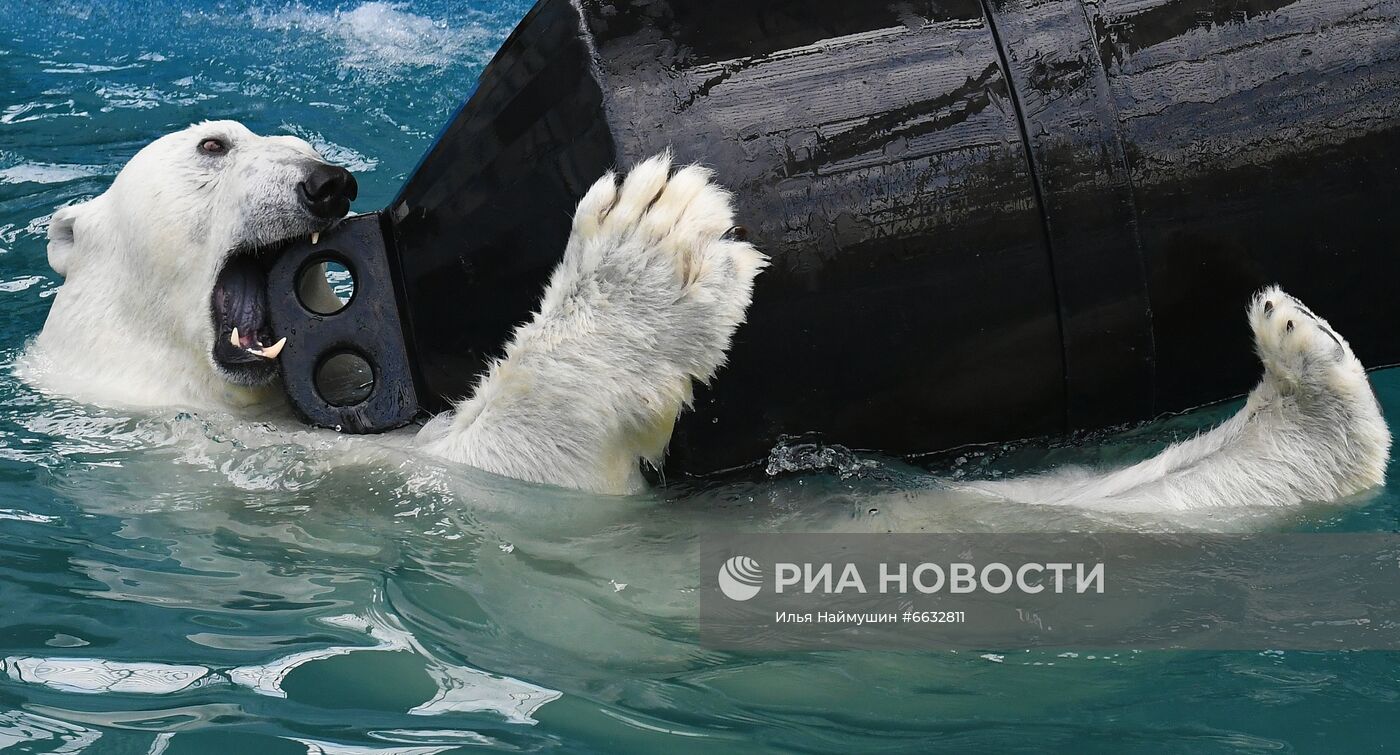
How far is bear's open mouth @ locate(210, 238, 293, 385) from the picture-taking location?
335 centimetres

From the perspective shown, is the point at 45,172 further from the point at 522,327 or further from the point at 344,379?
the point at 522,327

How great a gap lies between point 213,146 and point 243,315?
0.51 meters

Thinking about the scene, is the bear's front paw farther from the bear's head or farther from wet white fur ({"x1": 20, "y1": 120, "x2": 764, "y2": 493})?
the bear's head

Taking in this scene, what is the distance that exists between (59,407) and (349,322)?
1.15m

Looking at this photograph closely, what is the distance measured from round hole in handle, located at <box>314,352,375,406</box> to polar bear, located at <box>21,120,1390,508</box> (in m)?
0.14

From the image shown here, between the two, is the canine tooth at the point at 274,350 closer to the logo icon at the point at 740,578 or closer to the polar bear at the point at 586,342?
the polar bear at the point at 586,342

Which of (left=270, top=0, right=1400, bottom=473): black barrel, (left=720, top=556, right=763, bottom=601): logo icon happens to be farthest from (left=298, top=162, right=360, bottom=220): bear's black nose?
(left=720, top=556, right=763, bottom=601): logo icon

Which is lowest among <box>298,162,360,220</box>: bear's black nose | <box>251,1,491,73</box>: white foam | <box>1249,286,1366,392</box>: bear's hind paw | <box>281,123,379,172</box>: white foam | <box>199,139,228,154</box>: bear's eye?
<box>1249,286,1366,392</box>: bear's hind paw

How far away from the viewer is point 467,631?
2.76 metres

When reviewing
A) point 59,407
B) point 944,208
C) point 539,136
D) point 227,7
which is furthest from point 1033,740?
point 227,7

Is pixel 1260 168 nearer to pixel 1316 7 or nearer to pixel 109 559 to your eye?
pixel 1316 7

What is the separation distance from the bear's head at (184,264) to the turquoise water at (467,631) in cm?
12

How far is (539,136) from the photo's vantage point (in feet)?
9.31

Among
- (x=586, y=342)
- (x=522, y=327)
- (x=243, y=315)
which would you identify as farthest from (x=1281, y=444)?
(x=243, y=315)
